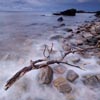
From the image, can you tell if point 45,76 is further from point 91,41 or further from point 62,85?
point 91,41

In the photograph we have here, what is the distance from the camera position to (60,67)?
505cm

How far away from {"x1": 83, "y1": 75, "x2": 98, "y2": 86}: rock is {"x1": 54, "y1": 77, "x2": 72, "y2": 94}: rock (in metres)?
0.51

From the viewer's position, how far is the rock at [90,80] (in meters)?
4.28

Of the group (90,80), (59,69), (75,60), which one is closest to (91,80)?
(90,80)

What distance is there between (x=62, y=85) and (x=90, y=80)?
77 centimetres

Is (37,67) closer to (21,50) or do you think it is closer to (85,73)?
(85,73)

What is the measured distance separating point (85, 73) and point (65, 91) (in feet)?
3.68

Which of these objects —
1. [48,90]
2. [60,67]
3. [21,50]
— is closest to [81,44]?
[21,50]

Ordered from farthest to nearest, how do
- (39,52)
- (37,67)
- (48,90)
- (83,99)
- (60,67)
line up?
(39,52) → (60,67) → (37,67) → (48,90) → (83,99)

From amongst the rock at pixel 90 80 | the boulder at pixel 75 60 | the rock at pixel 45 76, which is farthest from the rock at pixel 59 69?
the boulder at pixel 75 60

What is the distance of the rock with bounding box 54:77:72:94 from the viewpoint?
3.96 m

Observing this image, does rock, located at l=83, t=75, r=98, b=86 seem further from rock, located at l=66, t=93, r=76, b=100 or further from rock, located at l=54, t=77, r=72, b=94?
rock, located at l=66, t=93, r=76, b=100

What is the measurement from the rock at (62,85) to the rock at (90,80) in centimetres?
51

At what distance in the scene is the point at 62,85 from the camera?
13.3 feet
